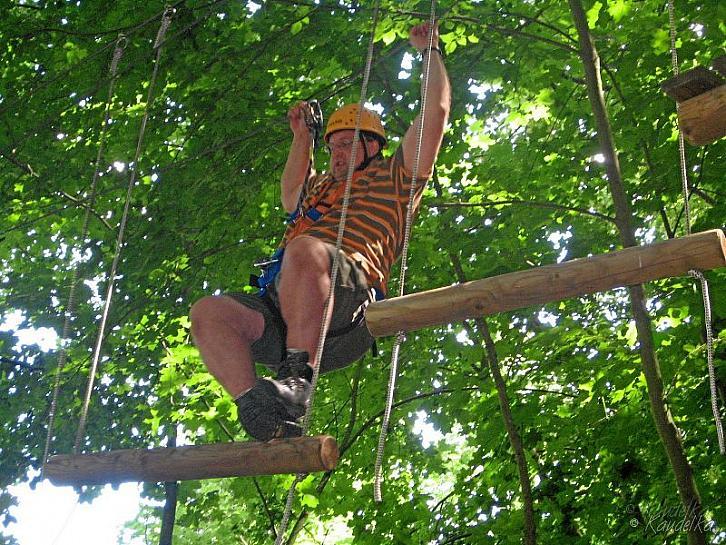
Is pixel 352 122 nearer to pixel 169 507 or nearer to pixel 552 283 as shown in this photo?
pixel 552 283

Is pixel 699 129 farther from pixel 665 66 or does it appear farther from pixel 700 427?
pixel 700 427

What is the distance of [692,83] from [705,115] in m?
0.11

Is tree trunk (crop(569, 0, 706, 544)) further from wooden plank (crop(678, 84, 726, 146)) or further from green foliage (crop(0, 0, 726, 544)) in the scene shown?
wooden plank (crop(678, 84, 726, 146))

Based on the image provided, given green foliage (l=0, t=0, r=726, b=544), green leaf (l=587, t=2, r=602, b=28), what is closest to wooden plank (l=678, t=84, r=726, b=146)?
green foliage (l=0, t=0, r=726, b=544)

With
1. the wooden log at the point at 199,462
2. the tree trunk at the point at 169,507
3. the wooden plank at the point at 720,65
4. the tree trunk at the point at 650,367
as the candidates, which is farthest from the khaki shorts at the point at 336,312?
the tree trunk at the point at 169,507

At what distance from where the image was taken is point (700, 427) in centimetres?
644

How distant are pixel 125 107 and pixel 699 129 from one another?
4740 millimetres

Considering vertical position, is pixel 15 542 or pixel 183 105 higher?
pixel 183 105

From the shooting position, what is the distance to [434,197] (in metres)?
6.69

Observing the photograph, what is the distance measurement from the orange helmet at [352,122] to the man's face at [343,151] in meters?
0.02

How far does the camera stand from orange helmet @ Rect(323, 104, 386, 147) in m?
3.82

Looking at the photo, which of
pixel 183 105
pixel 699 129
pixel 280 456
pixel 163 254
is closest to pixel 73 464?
pixel 280 456

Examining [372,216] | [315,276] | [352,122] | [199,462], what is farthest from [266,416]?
[352,122]

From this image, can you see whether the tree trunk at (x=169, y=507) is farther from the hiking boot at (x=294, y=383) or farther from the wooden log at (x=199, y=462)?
the hiking boot at (x=294, y=383)
